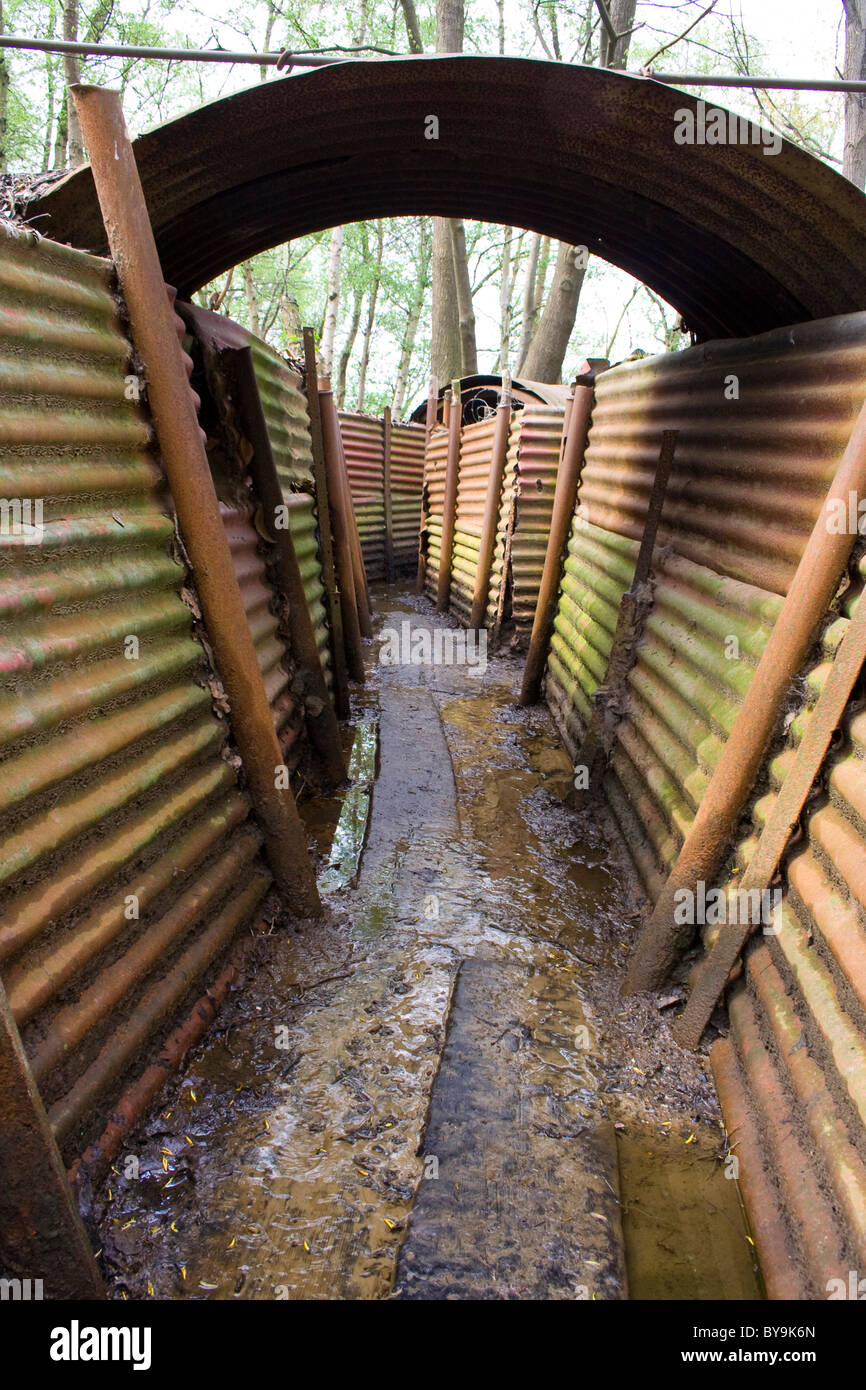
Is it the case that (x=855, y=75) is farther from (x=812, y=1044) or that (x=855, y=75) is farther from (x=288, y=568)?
(x=812, y=1044)

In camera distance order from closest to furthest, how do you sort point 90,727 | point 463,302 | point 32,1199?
point 32,1199, point 90,727, point 463,302

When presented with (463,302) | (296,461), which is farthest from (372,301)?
(296,461)

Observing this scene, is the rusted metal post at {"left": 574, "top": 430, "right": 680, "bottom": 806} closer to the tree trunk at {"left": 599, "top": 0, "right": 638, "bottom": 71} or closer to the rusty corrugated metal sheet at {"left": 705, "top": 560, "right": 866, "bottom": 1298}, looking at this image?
the rusty corrugated metal sheet at {"left": 705, "top": 560, "right": 866, "bottom": 1298}

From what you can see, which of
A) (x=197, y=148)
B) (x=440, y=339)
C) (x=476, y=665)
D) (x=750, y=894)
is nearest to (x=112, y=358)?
(x=197, y=148)

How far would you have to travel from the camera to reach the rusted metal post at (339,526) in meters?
6.92

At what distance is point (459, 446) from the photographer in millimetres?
11188

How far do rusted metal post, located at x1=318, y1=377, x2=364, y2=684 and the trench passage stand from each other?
363 centimetres

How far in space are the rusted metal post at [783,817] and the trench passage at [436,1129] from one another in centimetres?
24

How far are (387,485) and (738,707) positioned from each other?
12306mm

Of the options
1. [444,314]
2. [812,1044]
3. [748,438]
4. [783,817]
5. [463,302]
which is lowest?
[812,1044]

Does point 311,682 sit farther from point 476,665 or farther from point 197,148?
point 476,665

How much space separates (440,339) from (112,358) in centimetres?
1615

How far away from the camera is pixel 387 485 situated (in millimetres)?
14586

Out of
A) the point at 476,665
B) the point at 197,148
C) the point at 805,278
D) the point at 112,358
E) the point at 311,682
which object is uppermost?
the point at 197,148
